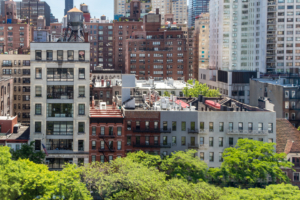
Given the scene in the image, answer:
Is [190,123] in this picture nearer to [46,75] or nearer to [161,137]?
[161,137]

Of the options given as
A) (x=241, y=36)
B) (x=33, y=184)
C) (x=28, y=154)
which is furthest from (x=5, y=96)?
(x=241, y=36)

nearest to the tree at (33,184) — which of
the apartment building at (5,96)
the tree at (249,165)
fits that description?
the tree at (249,165)

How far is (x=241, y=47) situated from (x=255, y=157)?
12064 centimetres

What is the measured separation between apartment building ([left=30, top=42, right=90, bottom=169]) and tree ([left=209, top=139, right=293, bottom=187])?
2854 centimetres

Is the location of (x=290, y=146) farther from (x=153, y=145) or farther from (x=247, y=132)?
(x=153, y=145)

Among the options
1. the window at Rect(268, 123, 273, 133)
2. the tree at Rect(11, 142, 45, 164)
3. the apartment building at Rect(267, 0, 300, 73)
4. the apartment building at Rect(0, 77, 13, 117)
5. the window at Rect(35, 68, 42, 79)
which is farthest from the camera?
the apartment building at Rect(267, 0, 300, 73)

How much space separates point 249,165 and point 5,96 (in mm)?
84834

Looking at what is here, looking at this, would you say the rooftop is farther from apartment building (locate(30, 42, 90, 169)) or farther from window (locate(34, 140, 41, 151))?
window (locate(34, 140, 41, 151))

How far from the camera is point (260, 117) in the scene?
9100cm

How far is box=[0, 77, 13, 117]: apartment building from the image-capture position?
131 m

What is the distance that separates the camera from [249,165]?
267 ft

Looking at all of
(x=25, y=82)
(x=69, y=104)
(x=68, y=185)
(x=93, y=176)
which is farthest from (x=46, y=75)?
(x=25, y=82)

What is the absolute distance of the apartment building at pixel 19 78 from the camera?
160250 millimetres

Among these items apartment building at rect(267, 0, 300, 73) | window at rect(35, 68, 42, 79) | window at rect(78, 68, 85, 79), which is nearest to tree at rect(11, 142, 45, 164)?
window at rect(35, 68, 42, 79)
